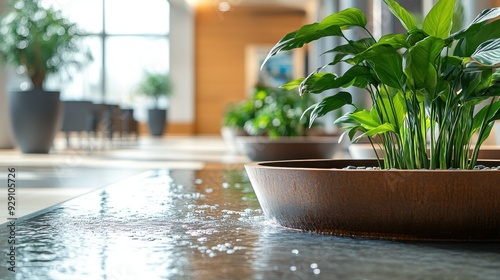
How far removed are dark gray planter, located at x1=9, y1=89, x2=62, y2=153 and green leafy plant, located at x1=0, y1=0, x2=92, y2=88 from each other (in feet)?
0.63

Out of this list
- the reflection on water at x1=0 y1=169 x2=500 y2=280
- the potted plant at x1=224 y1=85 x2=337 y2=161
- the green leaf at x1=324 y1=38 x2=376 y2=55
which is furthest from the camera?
the potted plant at x1=224 y1=85 x2=337 y2=161

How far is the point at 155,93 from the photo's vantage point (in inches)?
918

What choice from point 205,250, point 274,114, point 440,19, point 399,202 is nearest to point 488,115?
point 440,19

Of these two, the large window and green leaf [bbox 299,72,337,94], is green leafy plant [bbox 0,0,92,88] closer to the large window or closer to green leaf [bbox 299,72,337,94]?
green leaf [bbox 299,72,337,94]

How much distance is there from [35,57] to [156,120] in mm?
12427

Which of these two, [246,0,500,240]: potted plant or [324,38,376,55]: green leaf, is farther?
[324,38,376,55]: green leaf

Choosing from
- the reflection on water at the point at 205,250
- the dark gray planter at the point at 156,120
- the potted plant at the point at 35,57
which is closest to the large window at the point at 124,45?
the dark gray planter at the point at 156,120

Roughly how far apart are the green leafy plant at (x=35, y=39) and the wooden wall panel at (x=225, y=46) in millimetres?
13889

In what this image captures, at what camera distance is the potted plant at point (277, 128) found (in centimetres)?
796

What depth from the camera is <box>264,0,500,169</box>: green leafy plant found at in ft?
8.70

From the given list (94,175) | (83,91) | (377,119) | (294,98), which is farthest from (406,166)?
(83,91)

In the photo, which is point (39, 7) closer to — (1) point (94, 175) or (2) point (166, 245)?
(1) point (94, 175)

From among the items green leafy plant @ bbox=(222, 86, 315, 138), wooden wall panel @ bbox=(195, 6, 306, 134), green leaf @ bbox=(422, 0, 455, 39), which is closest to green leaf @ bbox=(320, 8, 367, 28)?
green leaf @ bbox=(422, 0, 455, 39)

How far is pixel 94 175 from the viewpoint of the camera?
660 centimetres
